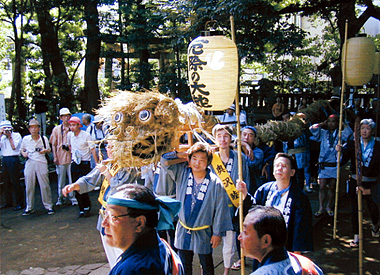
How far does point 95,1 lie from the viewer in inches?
537

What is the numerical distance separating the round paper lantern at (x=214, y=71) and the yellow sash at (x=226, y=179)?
738 mm

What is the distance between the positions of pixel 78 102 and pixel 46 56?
227 cm

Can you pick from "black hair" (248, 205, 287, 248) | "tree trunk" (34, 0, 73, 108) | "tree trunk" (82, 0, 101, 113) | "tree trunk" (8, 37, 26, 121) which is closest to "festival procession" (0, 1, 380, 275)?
"black hair" (248, 205, 287, 248)

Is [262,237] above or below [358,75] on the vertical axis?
below

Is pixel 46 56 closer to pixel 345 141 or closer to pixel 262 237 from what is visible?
pixel 345 141

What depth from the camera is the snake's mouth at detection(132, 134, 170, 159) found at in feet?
12.5

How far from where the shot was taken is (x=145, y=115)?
3785 millimetres

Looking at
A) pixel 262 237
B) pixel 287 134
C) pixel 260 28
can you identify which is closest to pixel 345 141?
pixel 287 134

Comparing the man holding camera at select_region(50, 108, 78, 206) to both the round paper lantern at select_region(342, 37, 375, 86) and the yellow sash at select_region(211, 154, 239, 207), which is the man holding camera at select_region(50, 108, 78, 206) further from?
the round paper lantern at select_region(342, 37, 375, 86)

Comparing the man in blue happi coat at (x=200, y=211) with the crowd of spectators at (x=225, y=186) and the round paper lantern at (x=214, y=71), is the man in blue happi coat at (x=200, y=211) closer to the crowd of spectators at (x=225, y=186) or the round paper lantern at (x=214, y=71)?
the crowd of spectators at (x=225, y=186)

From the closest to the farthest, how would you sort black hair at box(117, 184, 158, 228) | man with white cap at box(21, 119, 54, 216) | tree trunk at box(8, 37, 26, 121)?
black hair at box(117, 184, 158, 228), man with white cap at box(21, 119, 54, 216), tree trunk at box(8, 37, 26, 121)

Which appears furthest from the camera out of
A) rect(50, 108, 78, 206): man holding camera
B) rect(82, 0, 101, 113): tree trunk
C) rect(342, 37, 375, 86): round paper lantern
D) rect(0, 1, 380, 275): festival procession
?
rect(82, 0, 101, 113): tree trunk

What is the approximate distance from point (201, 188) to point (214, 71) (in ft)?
4.75

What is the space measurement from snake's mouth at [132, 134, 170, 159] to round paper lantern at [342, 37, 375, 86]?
4.17 m
